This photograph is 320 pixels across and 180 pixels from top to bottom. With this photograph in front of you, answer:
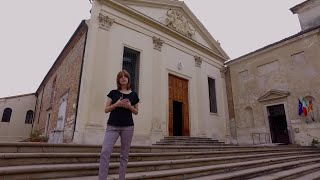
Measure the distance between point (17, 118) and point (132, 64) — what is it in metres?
19.2

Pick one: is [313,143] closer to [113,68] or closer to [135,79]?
[135,79]

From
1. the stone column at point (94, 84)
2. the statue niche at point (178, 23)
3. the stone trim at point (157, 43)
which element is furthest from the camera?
the statue niche at point (178, 23)

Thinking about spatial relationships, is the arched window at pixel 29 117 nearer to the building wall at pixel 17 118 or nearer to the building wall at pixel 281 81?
the building wall at pixel 17 118

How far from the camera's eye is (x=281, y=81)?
41.9 ft

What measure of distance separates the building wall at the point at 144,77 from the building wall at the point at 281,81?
166 centimetres

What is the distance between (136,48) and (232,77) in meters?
8.37

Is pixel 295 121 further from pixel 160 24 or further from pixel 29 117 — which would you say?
pixel 29 117

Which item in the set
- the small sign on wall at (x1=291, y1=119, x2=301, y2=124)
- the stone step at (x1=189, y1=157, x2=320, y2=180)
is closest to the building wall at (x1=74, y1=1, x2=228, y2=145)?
the small sign on wall at (x1=291, y1=119, x2=301, y2=124)

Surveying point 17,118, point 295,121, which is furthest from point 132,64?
point 17,118

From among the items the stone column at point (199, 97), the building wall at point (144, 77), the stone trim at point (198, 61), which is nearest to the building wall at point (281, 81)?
the building wall at point (144, 77)

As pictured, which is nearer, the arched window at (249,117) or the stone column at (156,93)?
the stone column at (156,93)

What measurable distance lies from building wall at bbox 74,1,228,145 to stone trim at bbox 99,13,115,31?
0.46 ft

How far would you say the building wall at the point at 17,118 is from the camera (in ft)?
70.8

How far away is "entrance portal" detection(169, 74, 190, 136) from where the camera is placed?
11.6m
